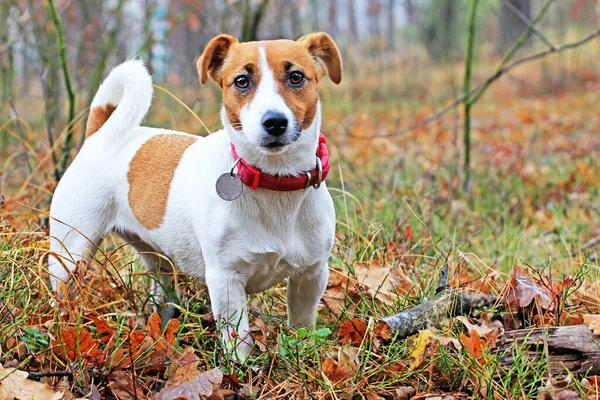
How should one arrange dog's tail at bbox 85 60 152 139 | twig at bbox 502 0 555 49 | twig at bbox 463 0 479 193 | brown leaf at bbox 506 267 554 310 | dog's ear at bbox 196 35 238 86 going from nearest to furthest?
dog's ear at bbox 196 35 238 86, brown leaf at bbox 506 267 554 310, dog's tail at bbox 85 60 152 139, twig at bbox 502 0 555 49, twig at bbox 463 0 479 193

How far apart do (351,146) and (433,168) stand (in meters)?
2.20

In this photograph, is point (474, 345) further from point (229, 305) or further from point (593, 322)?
point (229, 305)

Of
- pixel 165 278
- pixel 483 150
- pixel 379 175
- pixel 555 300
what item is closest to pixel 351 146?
pixel 483 150

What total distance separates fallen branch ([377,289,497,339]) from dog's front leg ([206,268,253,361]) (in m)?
0.56

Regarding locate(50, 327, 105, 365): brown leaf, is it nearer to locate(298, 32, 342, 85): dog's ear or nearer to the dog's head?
the dog's head

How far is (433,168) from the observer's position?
22.2 feet

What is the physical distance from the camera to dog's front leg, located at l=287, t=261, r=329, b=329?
2.87m

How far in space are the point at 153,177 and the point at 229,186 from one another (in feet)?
2.09

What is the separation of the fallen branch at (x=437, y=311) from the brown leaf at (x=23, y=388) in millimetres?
1287

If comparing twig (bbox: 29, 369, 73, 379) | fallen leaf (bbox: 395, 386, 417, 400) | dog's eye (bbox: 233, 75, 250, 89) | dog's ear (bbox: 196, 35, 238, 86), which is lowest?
fallen leaf (bbox: 395, 386, 417, 400)

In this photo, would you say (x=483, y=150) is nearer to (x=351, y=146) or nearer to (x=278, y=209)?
(x=351, y=146)

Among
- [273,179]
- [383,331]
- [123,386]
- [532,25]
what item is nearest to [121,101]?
[273,179]

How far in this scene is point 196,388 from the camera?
2426 millimetres

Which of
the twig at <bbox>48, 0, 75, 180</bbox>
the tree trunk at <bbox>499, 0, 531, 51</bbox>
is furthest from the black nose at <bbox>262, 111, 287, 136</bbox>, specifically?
the tree trunk at <bbox>499, 0, 531, 51</bbox>
